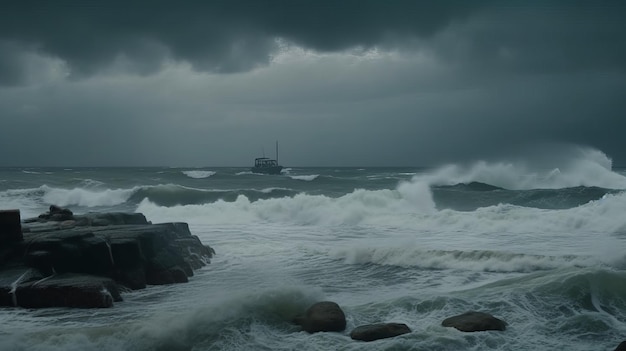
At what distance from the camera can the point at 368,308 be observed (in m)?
8.65

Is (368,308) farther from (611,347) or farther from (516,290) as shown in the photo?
(611,347)

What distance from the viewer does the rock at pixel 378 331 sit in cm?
721

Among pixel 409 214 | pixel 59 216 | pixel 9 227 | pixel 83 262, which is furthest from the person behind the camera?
pixel 409 214

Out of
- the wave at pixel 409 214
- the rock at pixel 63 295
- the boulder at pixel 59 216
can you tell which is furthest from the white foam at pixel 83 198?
the rock at pixel 63 295

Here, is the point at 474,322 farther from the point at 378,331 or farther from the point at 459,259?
the point at 459,259

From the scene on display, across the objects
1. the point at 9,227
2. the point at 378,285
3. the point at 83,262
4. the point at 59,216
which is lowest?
the point at 378,285

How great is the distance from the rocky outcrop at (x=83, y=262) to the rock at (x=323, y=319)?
3450 millimetres

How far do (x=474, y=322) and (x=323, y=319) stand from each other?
7.01ft

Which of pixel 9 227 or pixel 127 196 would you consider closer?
pixel 9 227

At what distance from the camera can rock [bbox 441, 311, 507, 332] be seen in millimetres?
7402

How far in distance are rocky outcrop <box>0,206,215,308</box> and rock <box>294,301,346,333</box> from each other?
3.45 meters

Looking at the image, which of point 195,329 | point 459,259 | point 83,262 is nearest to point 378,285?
point 459,259

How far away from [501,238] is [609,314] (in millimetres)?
8256

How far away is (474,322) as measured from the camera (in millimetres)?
7477
